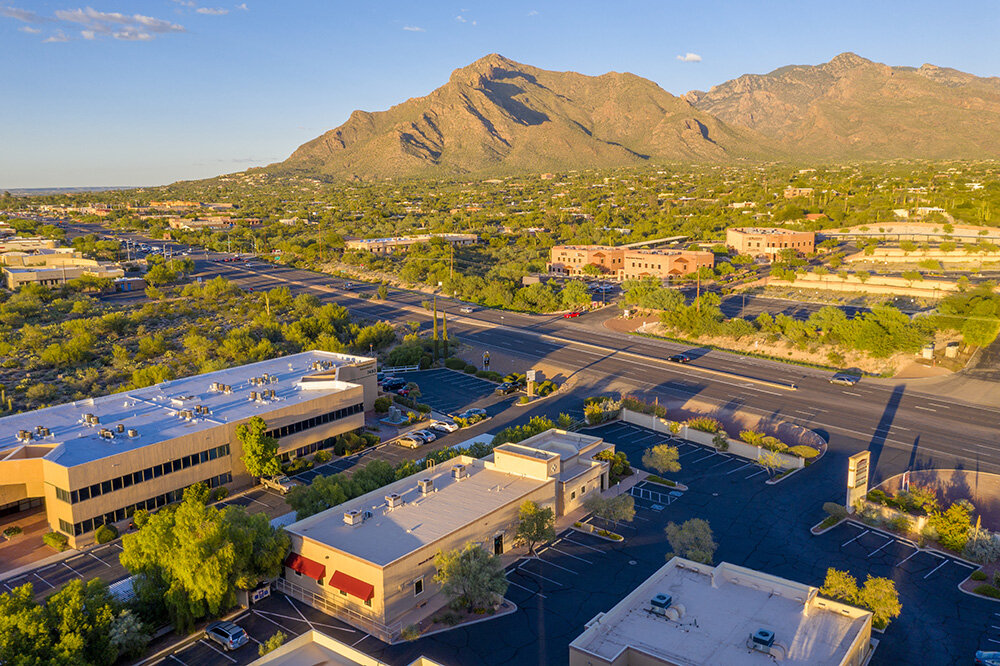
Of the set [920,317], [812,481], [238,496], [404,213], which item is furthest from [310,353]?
[404,213]

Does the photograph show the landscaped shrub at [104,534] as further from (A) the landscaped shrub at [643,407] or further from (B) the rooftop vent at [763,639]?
(A) the landscaped shrub at [643,407]

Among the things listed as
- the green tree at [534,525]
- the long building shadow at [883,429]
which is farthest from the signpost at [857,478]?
the green tree at [534,525]

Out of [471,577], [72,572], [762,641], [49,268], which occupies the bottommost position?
[72,572]

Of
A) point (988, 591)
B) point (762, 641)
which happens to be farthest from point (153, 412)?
point (988, 591)

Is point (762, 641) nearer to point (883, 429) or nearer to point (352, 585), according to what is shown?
point (352, 585)

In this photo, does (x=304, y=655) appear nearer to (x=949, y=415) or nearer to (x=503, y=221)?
(x=949, y=415)

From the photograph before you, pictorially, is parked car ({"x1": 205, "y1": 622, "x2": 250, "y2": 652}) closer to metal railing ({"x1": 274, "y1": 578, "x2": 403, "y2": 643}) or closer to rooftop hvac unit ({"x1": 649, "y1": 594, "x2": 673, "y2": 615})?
metal railing ({"x1": 274, "y1": 578, "x2": 403, "y2": 643})
